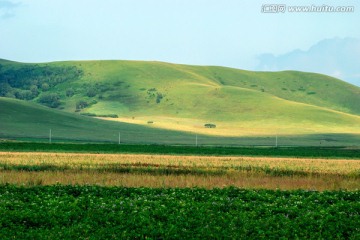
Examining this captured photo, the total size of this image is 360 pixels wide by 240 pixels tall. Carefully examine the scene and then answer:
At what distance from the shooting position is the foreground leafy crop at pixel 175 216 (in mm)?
19781

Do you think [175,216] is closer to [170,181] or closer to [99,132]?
[170,181]

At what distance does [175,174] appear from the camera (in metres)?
39.8

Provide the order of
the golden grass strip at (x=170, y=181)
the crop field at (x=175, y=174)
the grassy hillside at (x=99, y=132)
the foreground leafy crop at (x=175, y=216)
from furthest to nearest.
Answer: the grassy hillside at (x=99, y=132) → the crop field at (x=175, y=174) → the golden grass strip at (x=170, y=181) → the foreground leafy crop at (x=175, y=216)

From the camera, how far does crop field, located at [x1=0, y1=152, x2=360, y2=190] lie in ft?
107

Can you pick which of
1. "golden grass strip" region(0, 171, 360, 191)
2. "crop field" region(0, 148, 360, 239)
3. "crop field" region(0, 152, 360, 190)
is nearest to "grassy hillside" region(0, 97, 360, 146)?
"crop field" region(0, 152, 360, 190)

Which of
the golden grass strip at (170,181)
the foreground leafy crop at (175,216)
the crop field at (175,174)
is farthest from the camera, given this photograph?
the crop field at (175,174)

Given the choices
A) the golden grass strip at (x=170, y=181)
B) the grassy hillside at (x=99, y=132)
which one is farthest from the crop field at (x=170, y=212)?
the grassy hillside at (x=99, y=132)

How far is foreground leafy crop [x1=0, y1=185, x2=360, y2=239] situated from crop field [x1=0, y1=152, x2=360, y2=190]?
611 cm

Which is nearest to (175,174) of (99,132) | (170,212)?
(170,212)

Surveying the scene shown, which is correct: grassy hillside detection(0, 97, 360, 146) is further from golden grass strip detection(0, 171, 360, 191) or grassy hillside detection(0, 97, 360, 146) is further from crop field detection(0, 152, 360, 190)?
golden grass strip detection(0, 171, 360, 191)

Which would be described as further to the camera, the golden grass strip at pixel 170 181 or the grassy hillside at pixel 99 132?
the grassy hillside at pixel 99 132

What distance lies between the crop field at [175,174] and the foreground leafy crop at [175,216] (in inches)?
241

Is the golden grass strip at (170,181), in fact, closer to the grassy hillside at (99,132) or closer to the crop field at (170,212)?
the crop field at (170,212)

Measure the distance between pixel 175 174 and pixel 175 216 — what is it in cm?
1833
